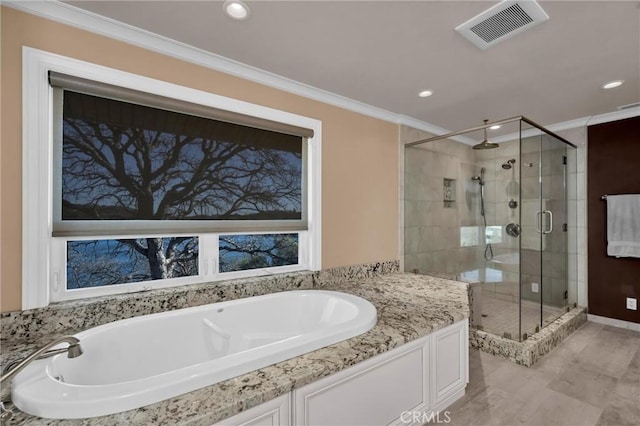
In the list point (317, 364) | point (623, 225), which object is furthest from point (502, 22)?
point (623, 225)

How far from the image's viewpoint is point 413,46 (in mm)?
1858

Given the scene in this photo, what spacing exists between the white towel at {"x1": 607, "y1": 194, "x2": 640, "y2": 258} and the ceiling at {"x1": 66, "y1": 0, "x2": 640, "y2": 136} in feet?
3.37

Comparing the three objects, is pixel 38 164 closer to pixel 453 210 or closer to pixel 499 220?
pixel 453 210

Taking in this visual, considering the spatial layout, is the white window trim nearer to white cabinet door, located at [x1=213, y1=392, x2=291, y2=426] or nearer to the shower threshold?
white cabinet door, located at [x1=213, y1=392, x2=291, y2=426]

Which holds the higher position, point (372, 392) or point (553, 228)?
point (553, 228)

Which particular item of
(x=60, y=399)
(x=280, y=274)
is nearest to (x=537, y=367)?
(x=280, y=274)

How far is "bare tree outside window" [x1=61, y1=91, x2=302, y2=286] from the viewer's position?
1.65m

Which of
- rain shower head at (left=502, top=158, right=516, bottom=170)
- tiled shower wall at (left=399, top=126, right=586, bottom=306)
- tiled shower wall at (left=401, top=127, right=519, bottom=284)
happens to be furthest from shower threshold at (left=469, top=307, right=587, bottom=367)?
rain shower head at (left=502, top=158, right=516, bottom=170)

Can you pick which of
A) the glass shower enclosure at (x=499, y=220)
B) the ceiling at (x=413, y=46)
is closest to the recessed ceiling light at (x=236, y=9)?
the ceiling at (x=413, y=46)

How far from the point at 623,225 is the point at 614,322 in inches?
43.3

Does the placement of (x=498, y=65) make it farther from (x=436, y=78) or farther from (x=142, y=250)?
(x=142, y=250)

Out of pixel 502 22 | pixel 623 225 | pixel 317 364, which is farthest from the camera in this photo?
pixel 623 225

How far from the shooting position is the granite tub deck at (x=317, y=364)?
93 centimetres

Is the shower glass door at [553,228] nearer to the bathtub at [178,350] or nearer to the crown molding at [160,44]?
the crown molding at [160,44]
